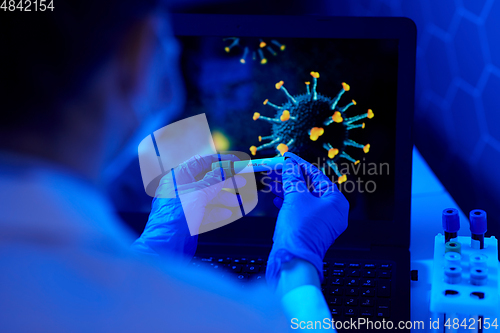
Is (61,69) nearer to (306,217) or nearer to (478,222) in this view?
(306,217)

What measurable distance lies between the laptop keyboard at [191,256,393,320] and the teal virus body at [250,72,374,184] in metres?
0.16

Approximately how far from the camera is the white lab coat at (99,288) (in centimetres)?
52

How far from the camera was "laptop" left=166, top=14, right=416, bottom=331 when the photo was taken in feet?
2.09

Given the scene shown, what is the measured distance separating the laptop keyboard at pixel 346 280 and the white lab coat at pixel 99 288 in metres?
0.03

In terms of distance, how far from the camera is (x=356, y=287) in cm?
61

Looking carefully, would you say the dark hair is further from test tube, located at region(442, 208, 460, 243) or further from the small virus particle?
test tube, located at region(442, 208, 460, 243)

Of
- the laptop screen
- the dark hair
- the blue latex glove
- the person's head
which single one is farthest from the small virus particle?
the dark hair

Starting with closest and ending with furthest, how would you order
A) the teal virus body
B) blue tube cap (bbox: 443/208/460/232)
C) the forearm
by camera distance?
the forearm < blue tube cap (bbox: 443/208/460/232) < the teal virus body

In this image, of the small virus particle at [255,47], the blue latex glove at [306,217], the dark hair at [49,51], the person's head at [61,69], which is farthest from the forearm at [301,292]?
the dark hair at [49,51]

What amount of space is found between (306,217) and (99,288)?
296 mm

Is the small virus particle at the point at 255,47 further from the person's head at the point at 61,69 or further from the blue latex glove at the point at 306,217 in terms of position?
the person's head at the point at 61,69

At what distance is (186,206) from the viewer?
0.72 meters

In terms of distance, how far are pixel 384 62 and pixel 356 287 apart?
33 centimetres

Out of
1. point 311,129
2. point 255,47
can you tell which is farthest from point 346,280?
point 255,47
